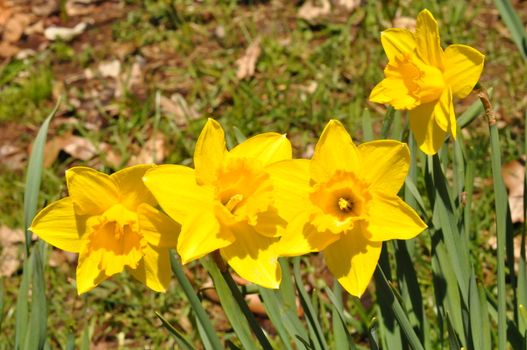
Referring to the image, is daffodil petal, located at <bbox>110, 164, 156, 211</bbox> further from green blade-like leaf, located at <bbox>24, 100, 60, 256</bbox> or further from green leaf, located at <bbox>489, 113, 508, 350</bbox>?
green leaf, located at <bbox>489, 113, 508, 350</bbox>

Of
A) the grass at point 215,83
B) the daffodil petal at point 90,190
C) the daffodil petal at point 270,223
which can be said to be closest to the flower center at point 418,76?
the daffodil petal at point 270,223

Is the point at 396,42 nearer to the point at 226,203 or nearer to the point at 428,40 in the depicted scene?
the point at 428,40

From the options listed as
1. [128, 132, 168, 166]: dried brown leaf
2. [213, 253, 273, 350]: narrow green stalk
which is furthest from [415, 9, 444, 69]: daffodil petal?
[128, 132, 168, 166]: dried brown leaf

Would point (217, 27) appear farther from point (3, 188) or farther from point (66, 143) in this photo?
point (3, 188)

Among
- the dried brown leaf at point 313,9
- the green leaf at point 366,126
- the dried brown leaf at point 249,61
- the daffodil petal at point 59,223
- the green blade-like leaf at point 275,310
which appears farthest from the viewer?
the dried brown leaf at point 313,9

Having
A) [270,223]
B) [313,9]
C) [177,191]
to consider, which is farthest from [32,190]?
[313,9]

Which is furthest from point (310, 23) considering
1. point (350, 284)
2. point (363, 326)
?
point (350, 284)

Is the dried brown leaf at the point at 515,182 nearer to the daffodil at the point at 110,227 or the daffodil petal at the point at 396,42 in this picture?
the daffodil petal at the point at 396,42
